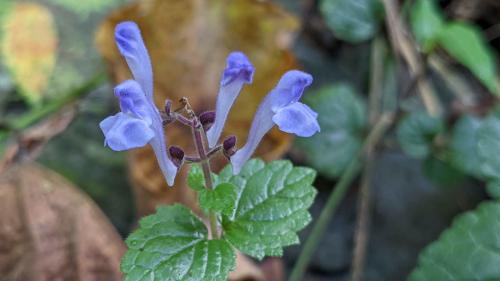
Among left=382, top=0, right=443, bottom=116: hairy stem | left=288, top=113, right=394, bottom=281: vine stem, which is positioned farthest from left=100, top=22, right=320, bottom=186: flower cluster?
left=382, top=0, right=443, bottom=116: hairy stem

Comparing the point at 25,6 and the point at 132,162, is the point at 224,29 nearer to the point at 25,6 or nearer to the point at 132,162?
the point at 132,162

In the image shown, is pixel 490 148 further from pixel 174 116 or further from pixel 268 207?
pixel 174 116

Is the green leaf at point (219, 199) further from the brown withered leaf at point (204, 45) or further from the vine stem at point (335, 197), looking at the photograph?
the brown withered leaf at point (204, 45)

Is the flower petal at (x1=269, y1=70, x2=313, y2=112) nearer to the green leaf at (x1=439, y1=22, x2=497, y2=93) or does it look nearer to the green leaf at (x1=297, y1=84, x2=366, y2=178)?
the green leaf at (x1=297, y1=84, x2=366, y2=178)

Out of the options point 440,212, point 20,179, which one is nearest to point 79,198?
point 20,179

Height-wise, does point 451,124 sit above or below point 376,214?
above

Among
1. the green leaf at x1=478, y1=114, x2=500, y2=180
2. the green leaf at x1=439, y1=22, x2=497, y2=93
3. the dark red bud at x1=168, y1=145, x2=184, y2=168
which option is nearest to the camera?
the dark red bud at x1=168, y1=145, x2=184, y2=168

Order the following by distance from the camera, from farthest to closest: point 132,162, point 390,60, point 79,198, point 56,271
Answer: point 390,60 < point 132,162 < point 79,198 < point 56,271
